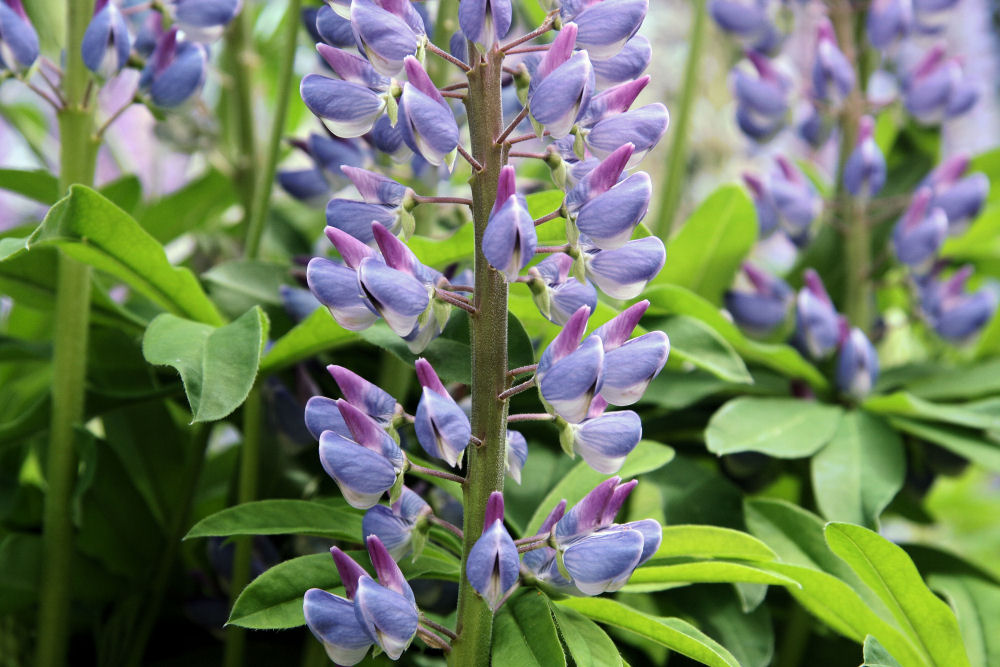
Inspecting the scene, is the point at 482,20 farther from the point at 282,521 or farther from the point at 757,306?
the point at 757,306

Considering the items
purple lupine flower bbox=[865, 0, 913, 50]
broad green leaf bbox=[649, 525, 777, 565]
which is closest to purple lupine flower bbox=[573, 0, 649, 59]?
broad green leaf bbox=[649, 525, 777, 565]

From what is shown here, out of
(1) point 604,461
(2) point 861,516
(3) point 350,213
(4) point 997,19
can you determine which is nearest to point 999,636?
(2) point 861,516

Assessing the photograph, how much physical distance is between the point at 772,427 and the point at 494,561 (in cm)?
29

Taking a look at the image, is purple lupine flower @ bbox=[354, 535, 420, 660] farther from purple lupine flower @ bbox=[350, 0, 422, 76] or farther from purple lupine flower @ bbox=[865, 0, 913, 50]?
purple lupine flower @ bbox=[865, 0, 913, 50]

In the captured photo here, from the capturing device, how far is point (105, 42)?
500 millimetres

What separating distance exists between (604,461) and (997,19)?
1365 millimetres

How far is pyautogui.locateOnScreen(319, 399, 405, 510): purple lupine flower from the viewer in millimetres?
355

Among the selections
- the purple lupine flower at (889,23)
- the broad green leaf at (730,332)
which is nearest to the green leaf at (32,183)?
the broad green leaf at (730,332)

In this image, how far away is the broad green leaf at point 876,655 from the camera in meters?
0.41

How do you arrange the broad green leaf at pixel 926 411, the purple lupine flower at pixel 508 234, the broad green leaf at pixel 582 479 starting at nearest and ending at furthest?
the purple lupine flower at pixel 508 234
the broad green leaf at pixel 582 479
the broad green leaf at pixel 926 411

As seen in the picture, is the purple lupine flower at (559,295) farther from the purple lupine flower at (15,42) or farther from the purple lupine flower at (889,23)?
the purple lupine flower at (889,23)

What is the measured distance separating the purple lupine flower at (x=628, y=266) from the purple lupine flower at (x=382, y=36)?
0.11 m

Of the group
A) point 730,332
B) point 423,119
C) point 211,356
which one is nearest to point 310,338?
point 211,356

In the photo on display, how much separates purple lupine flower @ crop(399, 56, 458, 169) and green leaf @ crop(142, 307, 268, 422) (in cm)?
13
